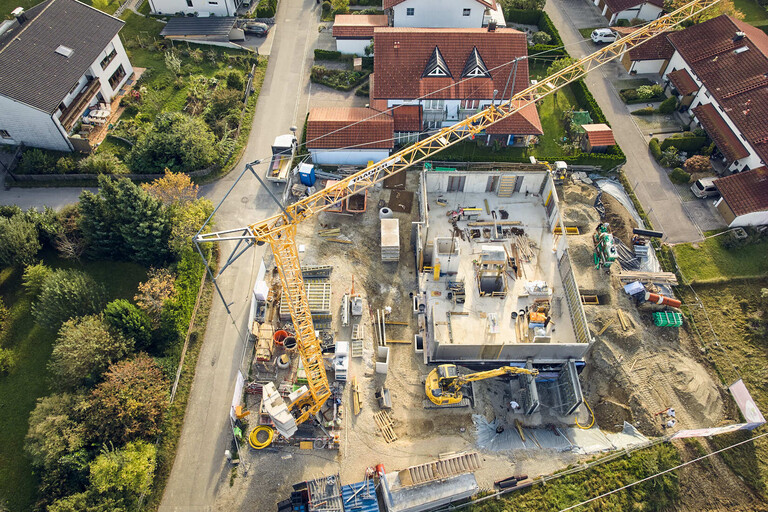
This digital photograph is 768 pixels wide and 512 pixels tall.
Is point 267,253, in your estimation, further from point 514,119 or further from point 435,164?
point 514,119

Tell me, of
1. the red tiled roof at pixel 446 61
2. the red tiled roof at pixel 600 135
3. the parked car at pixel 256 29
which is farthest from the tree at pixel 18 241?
the red tiled roof at pixel 600 135

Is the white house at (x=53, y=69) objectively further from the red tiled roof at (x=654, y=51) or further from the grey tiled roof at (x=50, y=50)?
the red tiled roof at (x=654, y=51)

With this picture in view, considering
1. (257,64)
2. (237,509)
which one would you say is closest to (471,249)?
(237,509)

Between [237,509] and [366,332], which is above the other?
[366,332]

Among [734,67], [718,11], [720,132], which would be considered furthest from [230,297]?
[718,11]

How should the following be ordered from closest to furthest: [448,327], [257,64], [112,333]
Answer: [112,333], [448,327], [257,64]

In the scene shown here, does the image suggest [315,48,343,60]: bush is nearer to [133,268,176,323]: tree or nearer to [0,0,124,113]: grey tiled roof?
[0,0,124,113]: grey tiled roof
